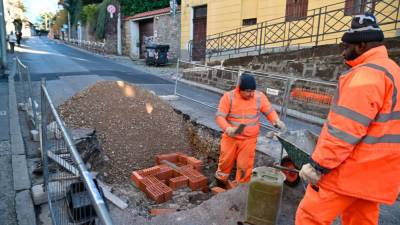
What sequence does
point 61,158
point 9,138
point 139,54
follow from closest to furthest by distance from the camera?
point 61,158 → point 9,138 → point 139,54

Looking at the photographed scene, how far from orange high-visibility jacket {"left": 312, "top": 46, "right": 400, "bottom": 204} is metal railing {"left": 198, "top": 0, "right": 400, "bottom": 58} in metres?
6.50

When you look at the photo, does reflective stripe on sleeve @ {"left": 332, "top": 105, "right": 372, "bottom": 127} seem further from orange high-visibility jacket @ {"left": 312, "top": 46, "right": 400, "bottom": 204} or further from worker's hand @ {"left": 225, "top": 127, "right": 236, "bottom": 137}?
worker's hand @ {"left": 225, "top": 127, "right": 236, "bottom": 137}

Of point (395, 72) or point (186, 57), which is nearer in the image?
point (395, 72)

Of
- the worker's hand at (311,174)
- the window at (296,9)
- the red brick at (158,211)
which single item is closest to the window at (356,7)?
the window at (296,9)

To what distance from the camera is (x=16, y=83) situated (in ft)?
35.0

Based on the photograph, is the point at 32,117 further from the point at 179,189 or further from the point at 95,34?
the point at 95,34

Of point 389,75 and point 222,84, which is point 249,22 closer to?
Answer: point 222,84

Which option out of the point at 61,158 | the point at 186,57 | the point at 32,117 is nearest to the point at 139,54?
the point at 186,57

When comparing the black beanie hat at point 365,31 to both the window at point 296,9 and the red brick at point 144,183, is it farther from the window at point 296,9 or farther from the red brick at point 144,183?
the window at point 296,9

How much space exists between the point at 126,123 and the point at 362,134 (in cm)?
527

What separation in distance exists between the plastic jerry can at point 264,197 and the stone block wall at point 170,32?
17.7 meters

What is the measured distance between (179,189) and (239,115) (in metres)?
1.71

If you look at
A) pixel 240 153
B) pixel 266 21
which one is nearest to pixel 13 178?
pixel 240 153

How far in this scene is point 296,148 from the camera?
3.43 metres
